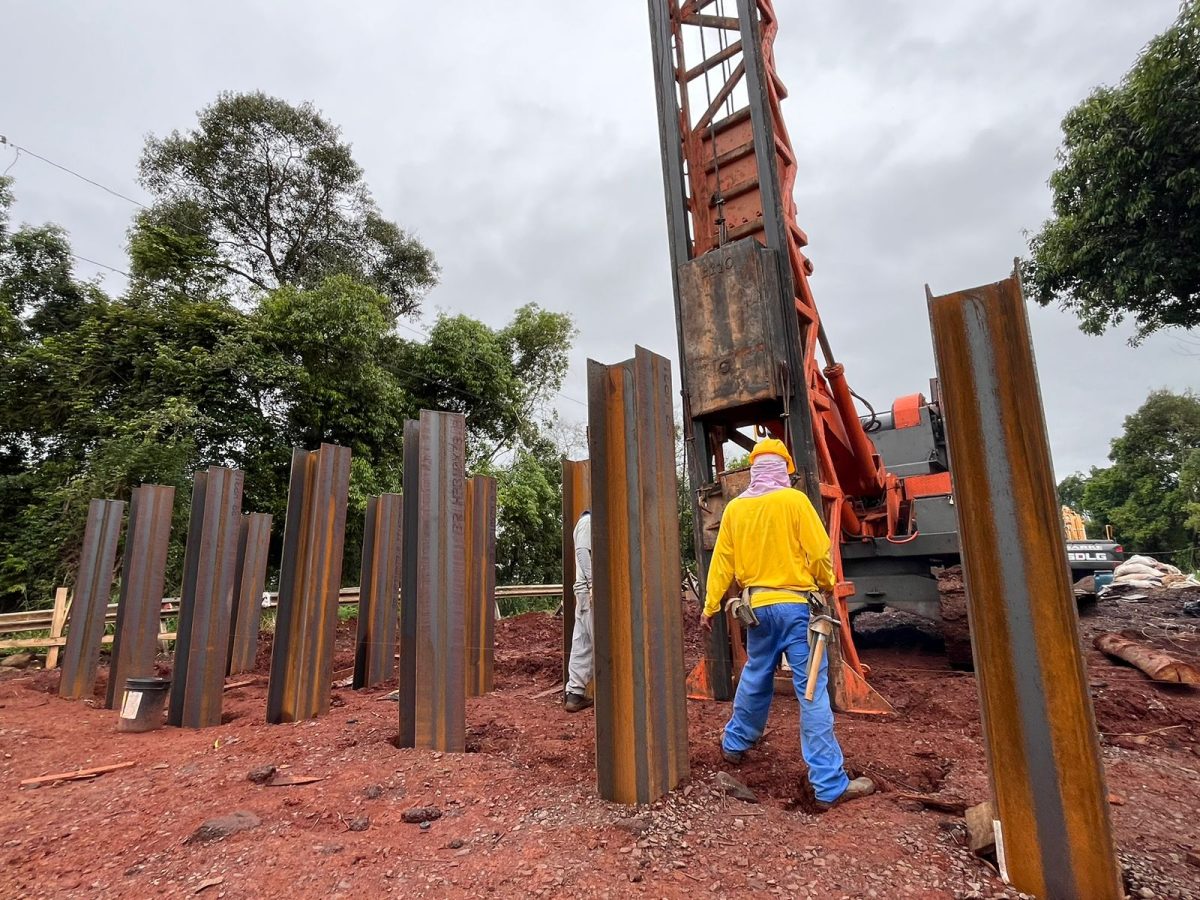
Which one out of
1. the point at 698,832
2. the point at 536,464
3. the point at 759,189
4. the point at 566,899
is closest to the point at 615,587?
the point at 698,832

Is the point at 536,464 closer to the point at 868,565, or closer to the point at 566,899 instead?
the point at 868,565

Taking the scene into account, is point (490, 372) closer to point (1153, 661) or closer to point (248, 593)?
point (248, 593)

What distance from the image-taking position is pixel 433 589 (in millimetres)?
4160

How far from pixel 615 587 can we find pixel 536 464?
1459cm

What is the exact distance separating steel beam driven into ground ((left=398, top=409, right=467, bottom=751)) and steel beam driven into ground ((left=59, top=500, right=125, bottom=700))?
4.41 metres

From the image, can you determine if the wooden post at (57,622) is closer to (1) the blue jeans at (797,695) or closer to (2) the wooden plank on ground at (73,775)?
(2) the wooden plank on ground at (73,775)

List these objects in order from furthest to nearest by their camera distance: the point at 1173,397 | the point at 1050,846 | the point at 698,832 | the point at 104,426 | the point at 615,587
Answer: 1. the point at 1173,397
2. the point at 104,426
3. the point at 615,587
4. the point at 698,832
5. the point at 1050,846

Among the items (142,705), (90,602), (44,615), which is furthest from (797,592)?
(44,615)

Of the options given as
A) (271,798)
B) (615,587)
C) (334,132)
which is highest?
(334,132)

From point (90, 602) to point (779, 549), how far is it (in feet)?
23.6

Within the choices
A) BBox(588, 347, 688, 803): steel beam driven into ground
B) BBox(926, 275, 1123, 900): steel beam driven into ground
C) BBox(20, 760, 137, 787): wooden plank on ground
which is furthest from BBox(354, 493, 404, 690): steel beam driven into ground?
BBox(926, 275, 1123, 900): steel beam driven into ground

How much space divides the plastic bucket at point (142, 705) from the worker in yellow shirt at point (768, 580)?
4.39 metres

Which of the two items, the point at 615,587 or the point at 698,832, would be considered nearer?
the point at 698,832

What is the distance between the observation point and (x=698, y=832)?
8.57ft
